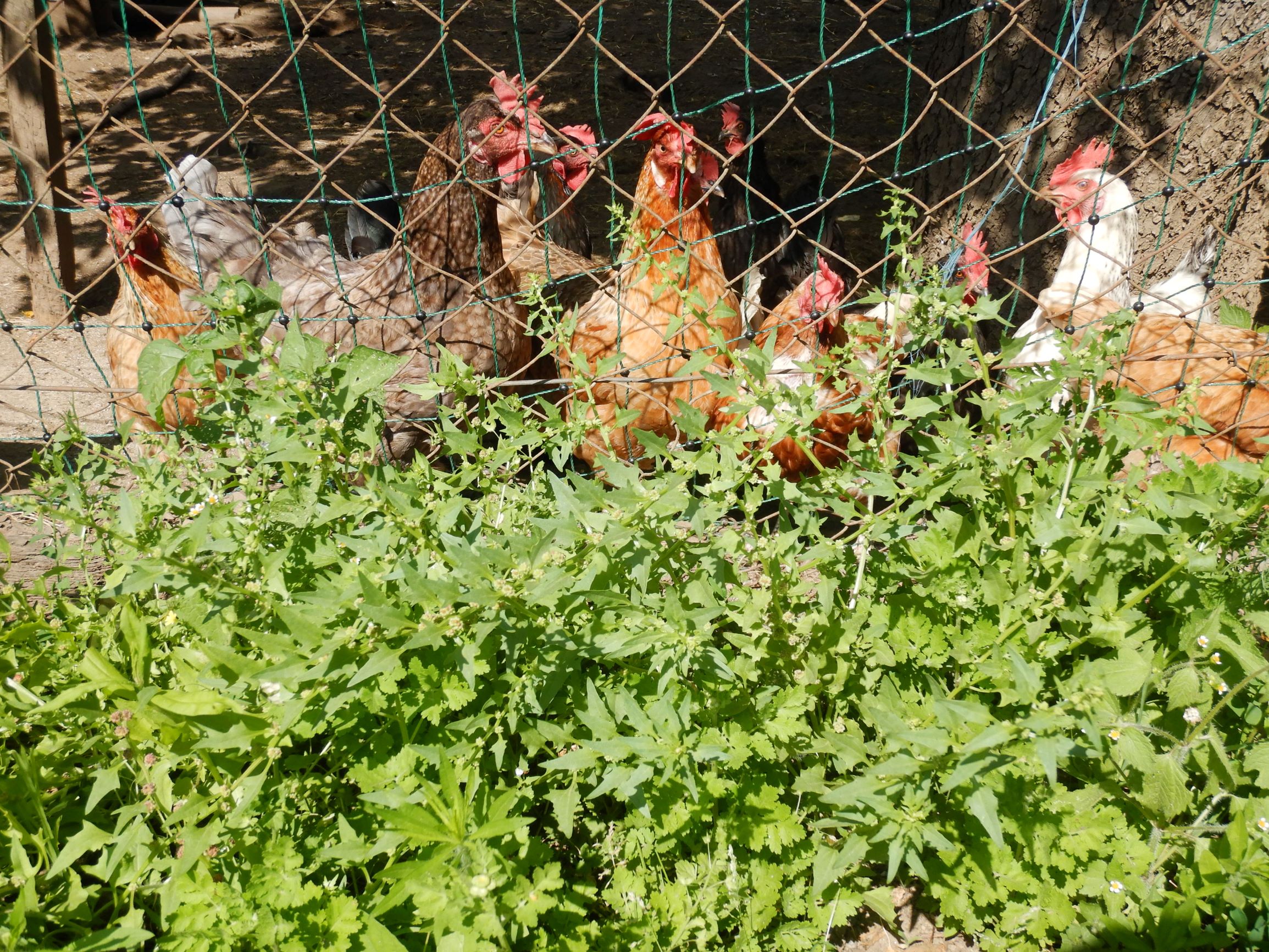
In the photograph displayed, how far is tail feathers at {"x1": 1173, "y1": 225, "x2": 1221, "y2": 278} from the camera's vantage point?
352 centimetres

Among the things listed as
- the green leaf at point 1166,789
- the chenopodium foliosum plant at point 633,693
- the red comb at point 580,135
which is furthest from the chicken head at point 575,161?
the green leaf at point 1166,789

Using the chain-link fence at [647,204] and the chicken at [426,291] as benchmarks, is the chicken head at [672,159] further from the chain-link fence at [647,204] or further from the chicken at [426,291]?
the chicken at [426,291]

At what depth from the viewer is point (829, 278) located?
365 cm

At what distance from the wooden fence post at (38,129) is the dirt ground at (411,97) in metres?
0.26

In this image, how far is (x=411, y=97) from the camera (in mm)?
8078

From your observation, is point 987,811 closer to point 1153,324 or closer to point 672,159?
point 1153,324

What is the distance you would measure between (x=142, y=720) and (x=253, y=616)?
258 millimetres

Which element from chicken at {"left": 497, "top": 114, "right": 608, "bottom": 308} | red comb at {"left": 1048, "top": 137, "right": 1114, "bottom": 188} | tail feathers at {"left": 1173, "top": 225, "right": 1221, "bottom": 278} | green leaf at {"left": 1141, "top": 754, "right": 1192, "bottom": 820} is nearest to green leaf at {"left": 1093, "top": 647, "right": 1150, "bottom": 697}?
green leaf at {"left": 1141, "top": 754, "right": 1192, "bottom": 820}

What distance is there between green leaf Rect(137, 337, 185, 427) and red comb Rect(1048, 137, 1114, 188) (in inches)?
130

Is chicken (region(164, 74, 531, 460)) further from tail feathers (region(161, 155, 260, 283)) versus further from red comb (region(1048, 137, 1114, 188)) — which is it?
red comb (region(1048, 137, 1114, 188))

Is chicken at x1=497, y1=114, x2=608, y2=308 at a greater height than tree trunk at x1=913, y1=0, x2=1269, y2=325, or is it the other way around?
tree trunk at x1=913, y1=0, x2=1269, y2=325

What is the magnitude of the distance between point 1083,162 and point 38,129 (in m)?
4.34

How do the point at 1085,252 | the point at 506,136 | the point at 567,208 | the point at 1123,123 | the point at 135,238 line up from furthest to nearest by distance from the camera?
the point at 567,208 → the point at 506,136 → the point at 1085,252 → the point at 135,238 → the point at 1123,123

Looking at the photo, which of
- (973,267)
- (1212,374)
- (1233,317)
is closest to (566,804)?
(1233,317)
